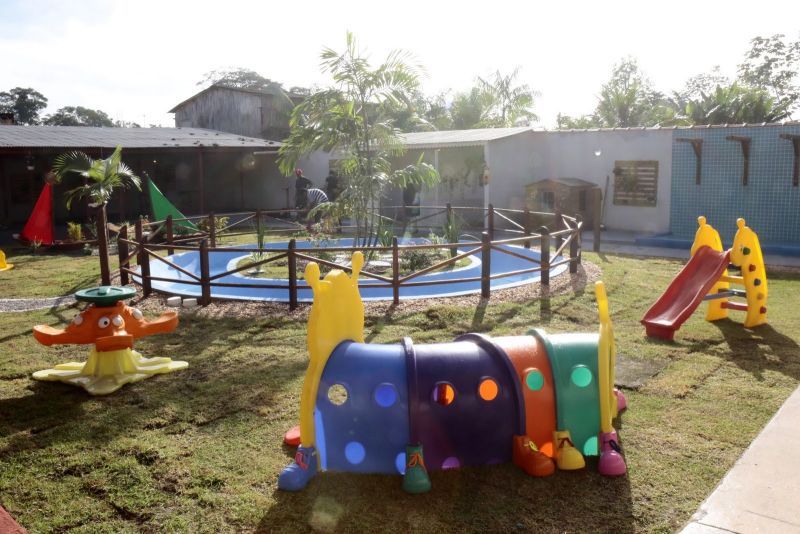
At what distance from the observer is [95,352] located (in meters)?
6.24

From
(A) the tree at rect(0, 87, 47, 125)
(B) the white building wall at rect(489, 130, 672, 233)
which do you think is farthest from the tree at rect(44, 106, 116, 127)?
(B) the white building wall at rect(489, 130, 672, 233)

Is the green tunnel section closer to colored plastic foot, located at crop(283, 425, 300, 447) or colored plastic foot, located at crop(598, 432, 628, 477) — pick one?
colored plastic foot, located at crop(598, 432, 628, 477)

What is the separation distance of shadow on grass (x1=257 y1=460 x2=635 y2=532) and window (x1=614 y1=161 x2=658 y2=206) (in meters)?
14.8

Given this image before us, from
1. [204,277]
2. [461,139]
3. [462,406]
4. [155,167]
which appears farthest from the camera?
[155,167]

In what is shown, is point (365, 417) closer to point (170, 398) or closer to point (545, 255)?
point (170, 398)

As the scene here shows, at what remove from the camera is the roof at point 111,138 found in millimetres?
19297

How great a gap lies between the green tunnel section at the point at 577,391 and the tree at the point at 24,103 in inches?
2467

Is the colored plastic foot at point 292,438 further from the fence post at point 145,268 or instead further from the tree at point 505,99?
the tree at point 505,99

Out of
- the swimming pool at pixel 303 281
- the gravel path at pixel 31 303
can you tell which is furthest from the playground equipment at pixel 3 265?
the gravel path at pixel 31 303

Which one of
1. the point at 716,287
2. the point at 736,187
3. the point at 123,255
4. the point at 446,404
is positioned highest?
the point at 736,187

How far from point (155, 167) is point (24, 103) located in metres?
42.9

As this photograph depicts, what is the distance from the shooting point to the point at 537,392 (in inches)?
171

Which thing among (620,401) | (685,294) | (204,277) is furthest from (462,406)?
(204,277)

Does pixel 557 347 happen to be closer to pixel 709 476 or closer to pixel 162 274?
pixel 709 476
